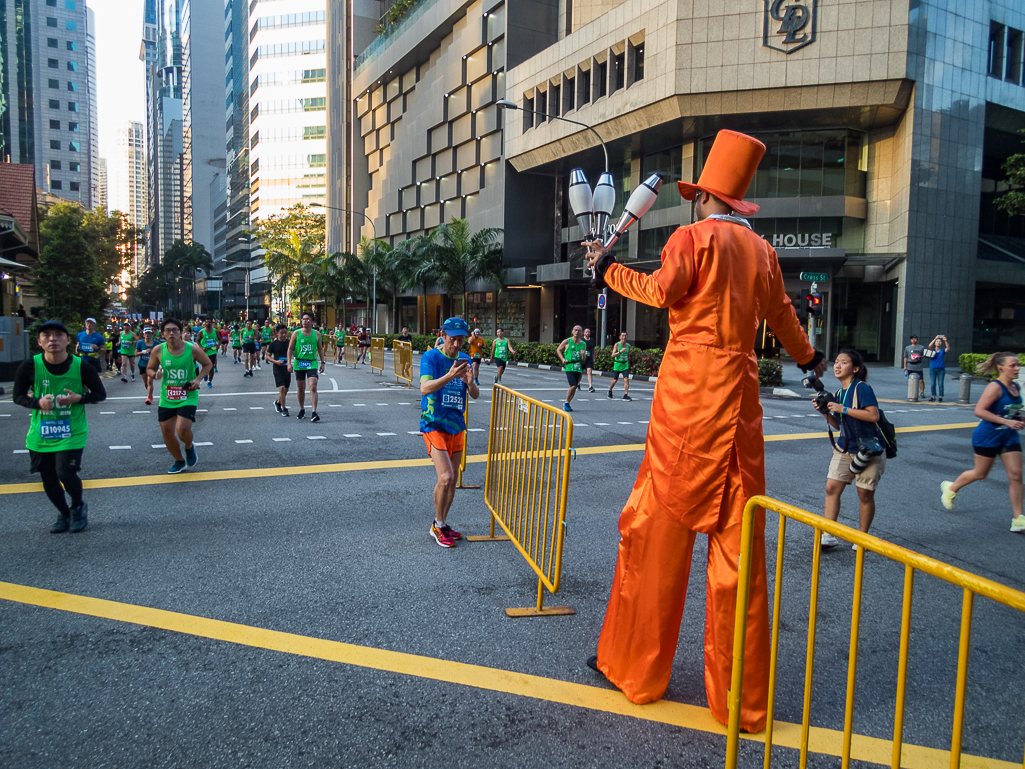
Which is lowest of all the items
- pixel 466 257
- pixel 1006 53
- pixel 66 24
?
pixel 466 257

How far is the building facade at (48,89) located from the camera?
89750 millimetres

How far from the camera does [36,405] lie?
17.8 ft

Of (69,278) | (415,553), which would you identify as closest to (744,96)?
(69,278)

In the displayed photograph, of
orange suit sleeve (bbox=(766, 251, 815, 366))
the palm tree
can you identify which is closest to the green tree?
the palm tree

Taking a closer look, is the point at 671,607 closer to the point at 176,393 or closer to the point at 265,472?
the point at 265,472

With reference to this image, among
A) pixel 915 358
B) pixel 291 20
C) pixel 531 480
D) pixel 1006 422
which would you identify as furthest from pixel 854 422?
pixel 291 20

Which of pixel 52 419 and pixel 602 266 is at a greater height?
pixel 602 266

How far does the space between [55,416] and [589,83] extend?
32479 millimetres

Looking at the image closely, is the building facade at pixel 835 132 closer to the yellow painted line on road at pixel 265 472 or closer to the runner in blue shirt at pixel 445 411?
the yellow painted line on road at pixel 265 472

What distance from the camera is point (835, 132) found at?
29609mm

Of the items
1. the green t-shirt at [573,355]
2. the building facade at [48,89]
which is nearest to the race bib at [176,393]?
the green t-shirt at [573,355]

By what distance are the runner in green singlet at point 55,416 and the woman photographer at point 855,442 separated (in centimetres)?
563

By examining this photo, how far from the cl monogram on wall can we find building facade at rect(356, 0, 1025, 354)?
0.18 ft

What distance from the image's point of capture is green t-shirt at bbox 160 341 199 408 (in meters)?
7.61
